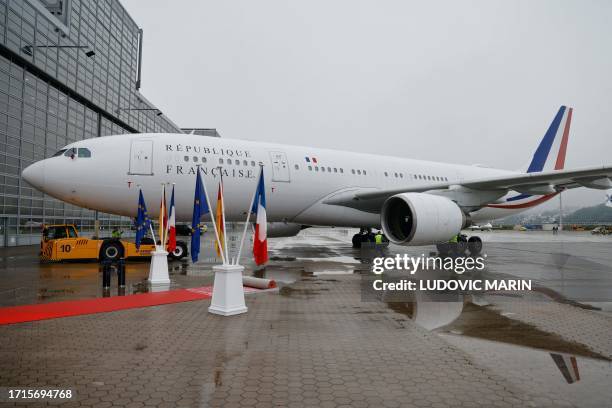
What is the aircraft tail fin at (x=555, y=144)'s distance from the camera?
64.4 ft

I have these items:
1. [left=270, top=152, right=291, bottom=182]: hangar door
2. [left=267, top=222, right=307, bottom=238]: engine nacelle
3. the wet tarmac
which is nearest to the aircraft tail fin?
[left=267, top=222, right=307, bottom=238]: engine nacelle

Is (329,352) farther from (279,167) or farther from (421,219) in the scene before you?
(279,167)

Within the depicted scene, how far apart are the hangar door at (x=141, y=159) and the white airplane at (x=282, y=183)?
3 centimetres

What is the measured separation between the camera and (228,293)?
19.8 ft

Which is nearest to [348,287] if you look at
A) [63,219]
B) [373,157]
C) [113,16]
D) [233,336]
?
[233,336]

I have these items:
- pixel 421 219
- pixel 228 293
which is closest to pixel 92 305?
pixel 228 293

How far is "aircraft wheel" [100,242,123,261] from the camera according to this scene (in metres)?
12.9

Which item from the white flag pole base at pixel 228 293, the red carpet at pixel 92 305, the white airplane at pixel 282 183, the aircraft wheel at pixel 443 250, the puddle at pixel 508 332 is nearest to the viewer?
the puddle at pixel 508 332

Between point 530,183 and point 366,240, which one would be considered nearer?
point 530,183

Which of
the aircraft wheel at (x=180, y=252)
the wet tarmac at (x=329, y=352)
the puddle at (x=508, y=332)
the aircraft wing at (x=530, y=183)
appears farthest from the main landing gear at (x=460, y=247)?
the puddle at (x=508, y=332)

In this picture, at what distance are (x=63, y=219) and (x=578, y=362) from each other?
28.9 metres

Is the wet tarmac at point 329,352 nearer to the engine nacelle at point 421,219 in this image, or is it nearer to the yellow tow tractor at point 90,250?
the engine nacelle at point 421,219

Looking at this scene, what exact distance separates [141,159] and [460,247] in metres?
11.9

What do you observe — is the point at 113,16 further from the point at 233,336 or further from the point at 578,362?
the point at 578,362
